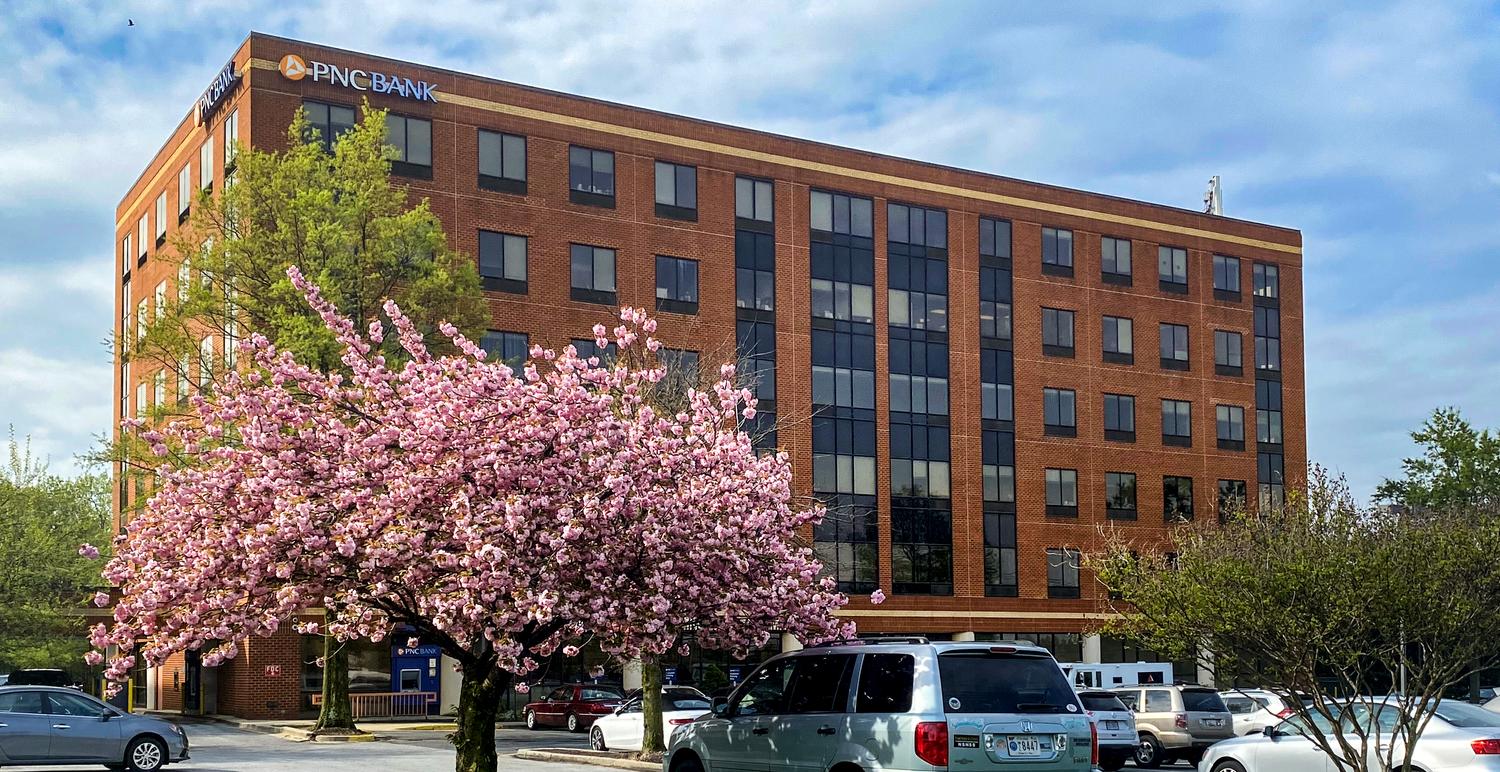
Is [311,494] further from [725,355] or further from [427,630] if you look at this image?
[725,355]

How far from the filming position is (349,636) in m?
17.1

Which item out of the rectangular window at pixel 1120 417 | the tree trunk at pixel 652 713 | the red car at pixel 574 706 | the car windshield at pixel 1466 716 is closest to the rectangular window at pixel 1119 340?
the rectangular window at pixel 1120 417

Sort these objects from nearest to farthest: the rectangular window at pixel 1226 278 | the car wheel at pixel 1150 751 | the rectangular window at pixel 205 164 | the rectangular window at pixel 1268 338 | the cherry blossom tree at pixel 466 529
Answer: the cherry blossom tree at pixel 466 529
the car wheel at pixel 1150 751
the rectangular window at pixel 205 164
the rectangular window at pixel 1226 278
the rectangular window at pixel 1268 338

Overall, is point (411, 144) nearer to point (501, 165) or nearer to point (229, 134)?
point (501, 165)

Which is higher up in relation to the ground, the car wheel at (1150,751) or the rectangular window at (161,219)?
the rectangular window at (161,219)

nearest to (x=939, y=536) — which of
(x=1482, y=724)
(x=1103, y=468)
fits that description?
(x=1103, y=468)

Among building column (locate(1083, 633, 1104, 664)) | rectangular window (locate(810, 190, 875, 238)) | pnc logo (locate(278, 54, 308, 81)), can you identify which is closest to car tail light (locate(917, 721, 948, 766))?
pnc logo (locate(278, 54, 308, 81))

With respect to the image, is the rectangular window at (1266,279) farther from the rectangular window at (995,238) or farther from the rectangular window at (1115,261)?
the rectangular window at (995,238)

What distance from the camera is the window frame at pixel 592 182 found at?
5309 cm

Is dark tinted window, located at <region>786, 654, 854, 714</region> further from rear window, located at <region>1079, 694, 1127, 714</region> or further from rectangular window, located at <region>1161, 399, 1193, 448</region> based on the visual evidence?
rectangular window, located at <region>1161, 399, 1193, 448</region>

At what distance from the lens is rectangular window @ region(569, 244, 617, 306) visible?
52969 millimetres

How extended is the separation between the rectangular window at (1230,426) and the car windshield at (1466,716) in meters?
49.0

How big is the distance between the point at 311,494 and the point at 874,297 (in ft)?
145

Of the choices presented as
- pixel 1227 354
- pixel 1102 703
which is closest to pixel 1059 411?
pixel 1227 354
